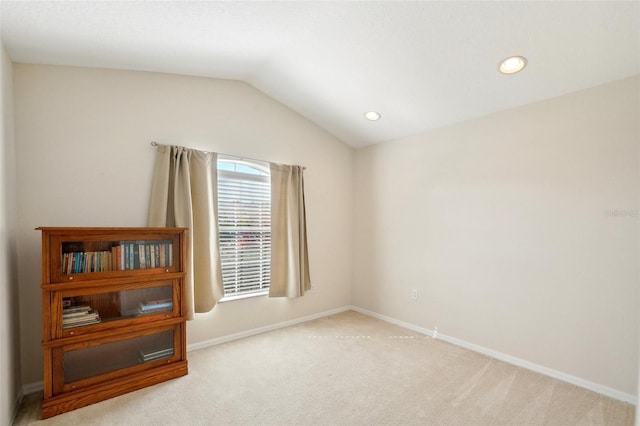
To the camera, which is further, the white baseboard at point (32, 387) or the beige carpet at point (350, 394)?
the white baseboard at point (32, 387)

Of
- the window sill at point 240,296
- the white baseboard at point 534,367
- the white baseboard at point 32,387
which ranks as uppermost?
the window sill at point 240,296

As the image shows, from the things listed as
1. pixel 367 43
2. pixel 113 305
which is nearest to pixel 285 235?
pixel 113 305

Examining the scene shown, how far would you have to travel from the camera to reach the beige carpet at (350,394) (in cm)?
196

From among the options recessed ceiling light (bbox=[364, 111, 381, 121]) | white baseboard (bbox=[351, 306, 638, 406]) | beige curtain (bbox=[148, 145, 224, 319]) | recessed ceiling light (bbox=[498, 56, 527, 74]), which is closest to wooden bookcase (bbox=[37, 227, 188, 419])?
beige curtain (bbox=[148, 145, 224, 319])

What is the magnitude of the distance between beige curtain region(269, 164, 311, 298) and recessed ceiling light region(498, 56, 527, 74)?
89.6 inches

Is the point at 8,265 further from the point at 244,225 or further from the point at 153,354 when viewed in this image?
the point at 244,225

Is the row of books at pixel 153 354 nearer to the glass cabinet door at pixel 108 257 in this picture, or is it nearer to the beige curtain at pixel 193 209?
the beige curtain at pixel 193 209

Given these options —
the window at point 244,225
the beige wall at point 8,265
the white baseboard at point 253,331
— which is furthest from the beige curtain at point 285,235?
the beige wall at point 8,265

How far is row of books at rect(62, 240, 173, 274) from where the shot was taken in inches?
83.1

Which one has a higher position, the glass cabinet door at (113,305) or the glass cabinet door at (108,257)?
the glass cabinet door at (108,257)

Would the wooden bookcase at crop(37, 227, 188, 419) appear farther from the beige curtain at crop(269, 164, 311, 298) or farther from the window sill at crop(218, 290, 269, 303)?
the beige curtain at crop(269, 164, 311, 298)

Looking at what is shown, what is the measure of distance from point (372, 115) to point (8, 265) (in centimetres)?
334

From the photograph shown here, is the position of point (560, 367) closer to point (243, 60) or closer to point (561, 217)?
point (561, 217)

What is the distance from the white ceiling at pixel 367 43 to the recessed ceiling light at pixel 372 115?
0.88 feet
